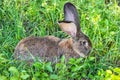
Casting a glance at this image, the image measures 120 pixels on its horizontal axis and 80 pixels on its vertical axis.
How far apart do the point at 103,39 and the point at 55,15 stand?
787 millimetres

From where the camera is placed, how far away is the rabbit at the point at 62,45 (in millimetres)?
5082

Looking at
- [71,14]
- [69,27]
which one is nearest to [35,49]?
[69,27]

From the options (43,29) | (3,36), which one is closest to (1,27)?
(3,36)

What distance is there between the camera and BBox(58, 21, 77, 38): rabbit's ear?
507 centimetres

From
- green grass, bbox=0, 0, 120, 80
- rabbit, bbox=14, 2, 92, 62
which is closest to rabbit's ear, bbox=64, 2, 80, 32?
rabbit, bbox=14, 2, 92, 62

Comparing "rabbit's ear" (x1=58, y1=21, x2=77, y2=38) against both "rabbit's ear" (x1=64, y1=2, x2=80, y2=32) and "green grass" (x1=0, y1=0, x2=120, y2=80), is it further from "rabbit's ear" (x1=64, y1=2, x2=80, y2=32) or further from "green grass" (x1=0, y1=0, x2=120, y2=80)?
"green grass" (x1=0, y1=0, x2=120, y2=80)

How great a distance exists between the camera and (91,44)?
5.16m

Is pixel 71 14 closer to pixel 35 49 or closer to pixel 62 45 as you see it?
pixel 62 45

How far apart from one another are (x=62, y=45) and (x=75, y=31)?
0.25 meters

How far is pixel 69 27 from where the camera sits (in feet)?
16.8

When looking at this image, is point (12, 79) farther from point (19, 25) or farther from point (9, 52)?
point (19, 25)

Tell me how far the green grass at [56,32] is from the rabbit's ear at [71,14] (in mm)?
348

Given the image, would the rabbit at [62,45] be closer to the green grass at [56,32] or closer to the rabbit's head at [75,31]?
the rabbit's head at [75,31]

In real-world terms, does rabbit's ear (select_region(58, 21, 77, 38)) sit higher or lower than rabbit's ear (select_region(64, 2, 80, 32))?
lower
